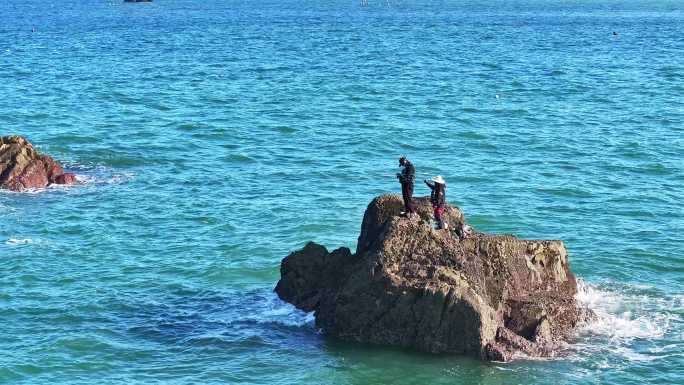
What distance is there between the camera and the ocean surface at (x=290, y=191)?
3525 cm

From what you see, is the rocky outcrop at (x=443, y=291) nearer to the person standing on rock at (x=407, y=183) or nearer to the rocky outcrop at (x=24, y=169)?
the person standing on rock at (x=407, y=183)

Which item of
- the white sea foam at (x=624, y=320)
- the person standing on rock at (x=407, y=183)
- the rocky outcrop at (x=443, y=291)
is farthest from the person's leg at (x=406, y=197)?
the white sea foam at (x=624, y=320)

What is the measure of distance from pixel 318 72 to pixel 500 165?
45458 mm

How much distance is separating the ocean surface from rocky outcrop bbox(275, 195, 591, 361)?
0.65 meters

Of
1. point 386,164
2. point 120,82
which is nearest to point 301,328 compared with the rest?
point 386,164

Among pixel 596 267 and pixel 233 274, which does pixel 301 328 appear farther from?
pixel 596 267

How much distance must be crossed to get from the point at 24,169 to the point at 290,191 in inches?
561

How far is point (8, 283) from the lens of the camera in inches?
1673

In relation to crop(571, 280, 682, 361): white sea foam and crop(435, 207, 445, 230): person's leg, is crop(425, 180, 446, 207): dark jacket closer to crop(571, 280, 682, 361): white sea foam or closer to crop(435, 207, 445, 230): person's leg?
crop(435, 207, 445, 230): person's leg

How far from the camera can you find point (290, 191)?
56.3 metres

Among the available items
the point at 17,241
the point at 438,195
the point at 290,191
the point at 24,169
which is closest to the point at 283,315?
the point at 438,195

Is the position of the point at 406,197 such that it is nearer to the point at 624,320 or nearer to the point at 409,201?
the point at 409,201

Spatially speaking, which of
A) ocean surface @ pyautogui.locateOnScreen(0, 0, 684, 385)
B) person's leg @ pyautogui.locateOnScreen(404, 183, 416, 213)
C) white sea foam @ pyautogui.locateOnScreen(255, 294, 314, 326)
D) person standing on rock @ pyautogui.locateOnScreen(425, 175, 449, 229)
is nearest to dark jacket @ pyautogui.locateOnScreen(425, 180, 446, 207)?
person standing on rock @ pyautogui.locateOnScreen(425, 175, 449, 229)

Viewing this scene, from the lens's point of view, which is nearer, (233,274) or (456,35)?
(233,274)
